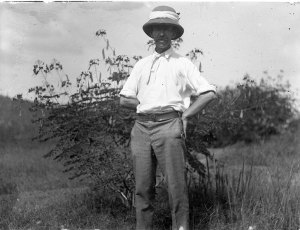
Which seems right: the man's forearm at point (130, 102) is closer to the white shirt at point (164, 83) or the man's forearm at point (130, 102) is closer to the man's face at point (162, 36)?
the white shirt at point (164, 83)

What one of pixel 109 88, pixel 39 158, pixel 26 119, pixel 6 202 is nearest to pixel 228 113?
pixel 109 88

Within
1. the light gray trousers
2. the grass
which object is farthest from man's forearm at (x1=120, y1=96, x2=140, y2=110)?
the grass

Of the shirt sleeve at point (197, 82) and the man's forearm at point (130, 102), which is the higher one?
the shirt sleeve at point (197, 82)

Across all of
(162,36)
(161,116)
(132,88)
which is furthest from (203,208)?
(162,36)

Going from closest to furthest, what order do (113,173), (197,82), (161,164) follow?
1. (197,82)
2. (161,164)
3. (113,173)

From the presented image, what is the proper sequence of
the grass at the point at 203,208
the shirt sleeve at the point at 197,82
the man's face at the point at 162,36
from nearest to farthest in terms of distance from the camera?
the shirt sleeve at the point at 197,82 → the man's face at the point at 162,36 → the grass at the point at 203,208

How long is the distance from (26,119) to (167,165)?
10.3 meters

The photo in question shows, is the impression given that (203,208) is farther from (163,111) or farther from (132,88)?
(132,88)

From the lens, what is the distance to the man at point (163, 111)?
162 inches

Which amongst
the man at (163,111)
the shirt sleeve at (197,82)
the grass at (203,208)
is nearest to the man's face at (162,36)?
the man at (163,111)

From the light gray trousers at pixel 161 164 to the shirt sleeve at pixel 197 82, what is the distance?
32 cm

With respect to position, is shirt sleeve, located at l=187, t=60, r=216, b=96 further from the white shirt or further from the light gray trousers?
the light gray trousers

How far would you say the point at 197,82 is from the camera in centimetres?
413

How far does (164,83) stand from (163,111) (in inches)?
9.9
